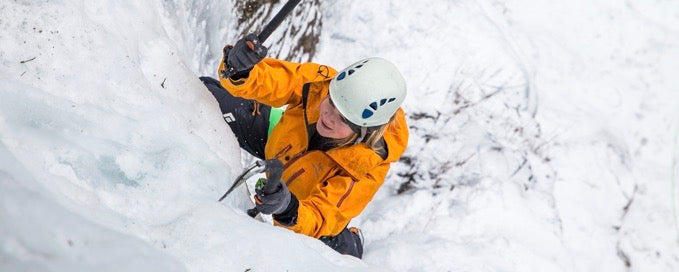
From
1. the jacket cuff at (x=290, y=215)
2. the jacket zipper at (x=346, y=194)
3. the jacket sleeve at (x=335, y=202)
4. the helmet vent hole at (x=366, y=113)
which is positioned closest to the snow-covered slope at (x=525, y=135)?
the jacket sleeve at (x=335, y=202)

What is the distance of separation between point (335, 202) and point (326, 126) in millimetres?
357

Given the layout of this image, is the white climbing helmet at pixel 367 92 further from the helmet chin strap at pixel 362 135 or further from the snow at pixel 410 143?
the snow at pixel 410 143

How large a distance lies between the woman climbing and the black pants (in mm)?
438

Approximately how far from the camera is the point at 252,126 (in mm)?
3879

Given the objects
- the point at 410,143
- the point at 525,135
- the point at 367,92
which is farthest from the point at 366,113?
the point at 525,135

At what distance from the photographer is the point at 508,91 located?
19.0 feet

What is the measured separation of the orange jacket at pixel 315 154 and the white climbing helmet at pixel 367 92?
18 centimetres

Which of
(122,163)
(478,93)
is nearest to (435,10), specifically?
(478,93)

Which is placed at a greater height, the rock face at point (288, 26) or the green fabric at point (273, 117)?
the rock face at point (288, 26)

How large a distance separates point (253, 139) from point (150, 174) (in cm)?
175

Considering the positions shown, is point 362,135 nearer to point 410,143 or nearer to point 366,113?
point 366,113

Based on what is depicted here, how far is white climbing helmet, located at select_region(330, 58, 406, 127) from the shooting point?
2.91 metres

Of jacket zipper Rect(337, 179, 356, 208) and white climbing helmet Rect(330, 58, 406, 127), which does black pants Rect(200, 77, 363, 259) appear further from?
white climbing helmet Rect(330, 58, 406, 127)

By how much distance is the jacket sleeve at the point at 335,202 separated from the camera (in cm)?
287
